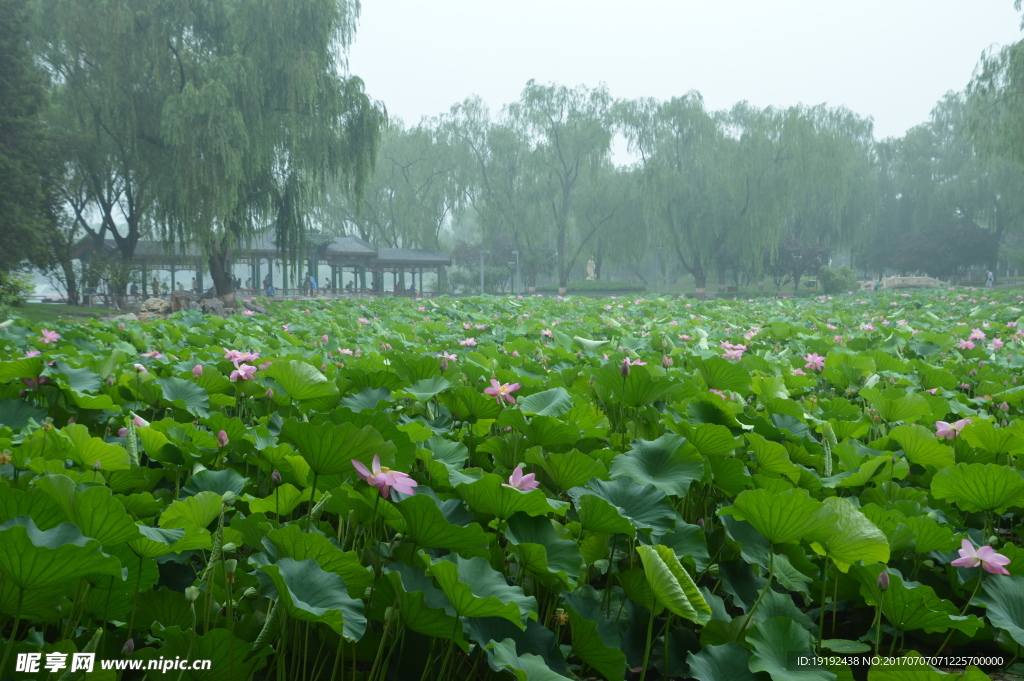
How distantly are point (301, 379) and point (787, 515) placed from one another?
3.94 feet

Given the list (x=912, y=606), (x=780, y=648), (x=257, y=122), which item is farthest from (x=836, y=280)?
(x=780, y=648)

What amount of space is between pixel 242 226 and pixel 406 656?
529 inches

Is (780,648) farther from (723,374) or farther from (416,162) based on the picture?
(416,162)

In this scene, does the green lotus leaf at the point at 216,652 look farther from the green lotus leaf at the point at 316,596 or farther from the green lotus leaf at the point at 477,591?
the green lotus leaf at the point at 477,591

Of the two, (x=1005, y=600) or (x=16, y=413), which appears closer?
(x=1005, y=600)

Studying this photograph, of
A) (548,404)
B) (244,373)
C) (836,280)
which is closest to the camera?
(548,404)

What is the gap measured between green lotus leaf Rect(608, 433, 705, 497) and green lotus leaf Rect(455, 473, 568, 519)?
0.75 ft

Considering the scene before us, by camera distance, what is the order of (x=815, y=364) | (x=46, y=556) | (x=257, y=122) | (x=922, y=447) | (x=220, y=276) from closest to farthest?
1. (x=46, y=556)
2. (x=922, y=447)
3. (x=815, y=364)
4. (x=257, y=122)
5. (x=220, y=276)

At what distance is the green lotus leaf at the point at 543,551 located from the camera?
92 cm

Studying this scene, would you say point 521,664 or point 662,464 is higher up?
point 662,464

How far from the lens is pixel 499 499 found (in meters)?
1.02

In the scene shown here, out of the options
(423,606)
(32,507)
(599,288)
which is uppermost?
(599,288)

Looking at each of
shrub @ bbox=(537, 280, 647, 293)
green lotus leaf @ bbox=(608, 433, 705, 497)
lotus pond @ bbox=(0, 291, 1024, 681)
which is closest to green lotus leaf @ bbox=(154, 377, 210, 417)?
lotus pond @ bbox=(0, 291, 1024, 681)

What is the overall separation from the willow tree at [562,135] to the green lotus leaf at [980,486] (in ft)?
92.3
